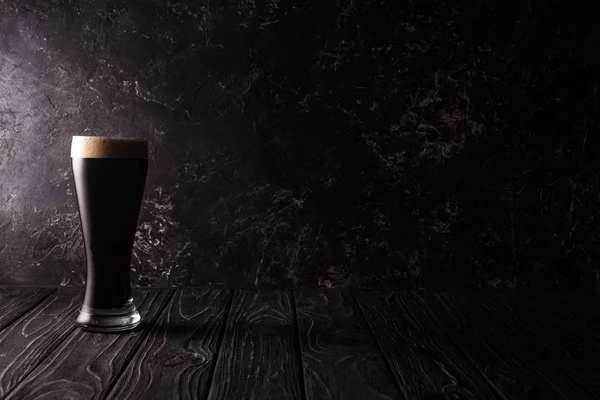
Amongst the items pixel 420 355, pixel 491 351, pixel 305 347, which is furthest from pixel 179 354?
pixel 491 351

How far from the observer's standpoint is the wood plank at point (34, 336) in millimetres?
1265

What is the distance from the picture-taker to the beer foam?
1.54 metres

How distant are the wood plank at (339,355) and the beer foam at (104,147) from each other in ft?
1.88

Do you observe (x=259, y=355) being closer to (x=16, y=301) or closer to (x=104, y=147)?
(x=104, y=147)

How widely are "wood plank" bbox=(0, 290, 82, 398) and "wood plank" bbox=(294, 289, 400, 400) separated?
0.52 meters

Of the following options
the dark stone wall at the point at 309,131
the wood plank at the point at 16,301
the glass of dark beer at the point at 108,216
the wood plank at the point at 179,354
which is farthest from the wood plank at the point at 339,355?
the wood plank at the point at 16,301

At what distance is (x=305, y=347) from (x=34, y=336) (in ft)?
1.96

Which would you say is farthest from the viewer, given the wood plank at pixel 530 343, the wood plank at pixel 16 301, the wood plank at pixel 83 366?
the wood plank at pixel 16 301

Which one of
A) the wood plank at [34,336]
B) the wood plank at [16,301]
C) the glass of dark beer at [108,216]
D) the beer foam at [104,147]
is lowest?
the wood plank at [16,301]

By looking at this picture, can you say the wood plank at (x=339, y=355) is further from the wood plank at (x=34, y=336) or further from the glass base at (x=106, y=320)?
the wood plank at (x=34, y=336)

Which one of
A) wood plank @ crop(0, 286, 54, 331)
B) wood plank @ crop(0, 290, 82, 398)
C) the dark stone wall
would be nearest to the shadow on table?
wood plank @ crop(0, 290, 82, 398)

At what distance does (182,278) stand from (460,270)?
86 cm

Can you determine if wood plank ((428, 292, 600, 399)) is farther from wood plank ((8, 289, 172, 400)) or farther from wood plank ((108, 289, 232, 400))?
wood plank ((8, 289, 172, 400))

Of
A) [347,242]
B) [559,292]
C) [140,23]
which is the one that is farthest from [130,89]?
[559,292]
